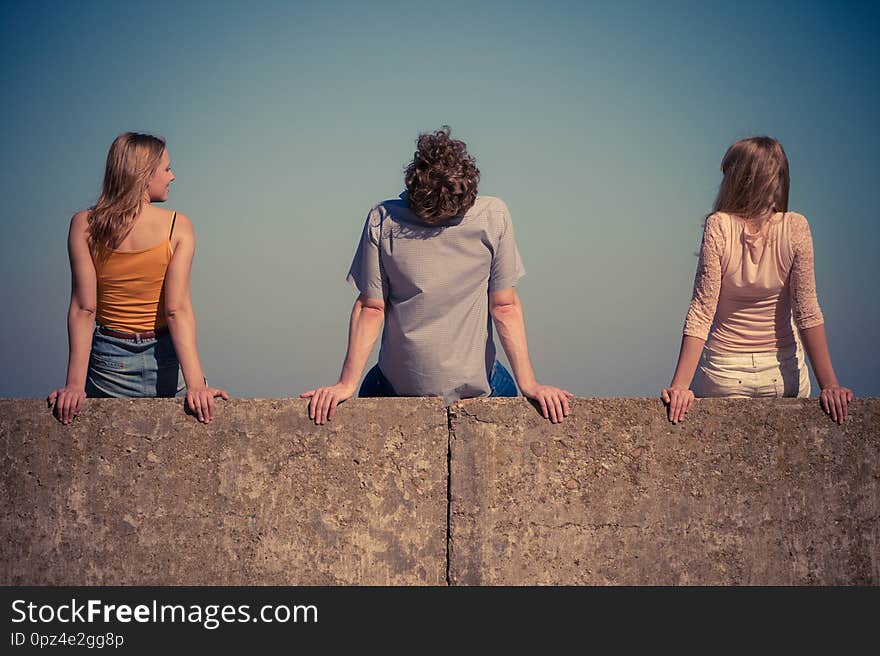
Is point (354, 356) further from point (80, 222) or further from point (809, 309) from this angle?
point (809, 309)

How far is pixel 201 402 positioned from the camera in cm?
485

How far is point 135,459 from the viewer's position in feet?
16.0

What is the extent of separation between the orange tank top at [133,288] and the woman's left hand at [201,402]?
16.8 inches

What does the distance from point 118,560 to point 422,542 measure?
137cm

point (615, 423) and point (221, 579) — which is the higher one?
point (615, 423)

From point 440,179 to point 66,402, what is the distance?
1.95 m

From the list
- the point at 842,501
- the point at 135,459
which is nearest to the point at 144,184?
the point at 135,459

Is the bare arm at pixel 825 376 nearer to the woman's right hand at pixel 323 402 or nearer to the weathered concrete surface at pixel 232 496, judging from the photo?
the weathered concrete surface at pixel 232 496

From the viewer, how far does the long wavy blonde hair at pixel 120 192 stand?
4922mm

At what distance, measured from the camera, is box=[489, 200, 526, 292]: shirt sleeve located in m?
5.02

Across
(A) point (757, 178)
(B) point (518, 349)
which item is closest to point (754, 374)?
(A) point (757, 178)

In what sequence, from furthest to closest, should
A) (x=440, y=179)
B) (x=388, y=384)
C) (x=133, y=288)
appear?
(x=388, y=384) → (x=133, y=288) → (x=440, y=179)
